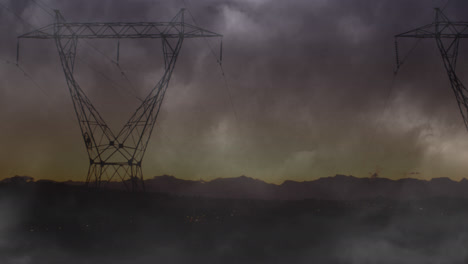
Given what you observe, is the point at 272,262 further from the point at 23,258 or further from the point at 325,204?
the point at 325,204

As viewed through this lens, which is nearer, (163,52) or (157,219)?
(163,52)

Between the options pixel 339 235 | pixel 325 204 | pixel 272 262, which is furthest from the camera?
pixel 325 204

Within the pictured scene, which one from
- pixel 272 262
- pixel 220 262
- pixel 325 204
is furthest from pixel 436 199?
pixel 220 262

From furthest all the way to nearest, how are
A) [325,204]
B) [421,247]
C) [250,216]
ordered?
[325,204] → [250,216] → [421,247]

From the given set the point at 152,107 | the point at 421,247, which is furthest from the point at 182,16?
the point at 421,247

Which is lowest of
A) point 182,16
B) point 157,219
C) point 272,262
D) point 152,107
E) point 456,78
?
point 272,262

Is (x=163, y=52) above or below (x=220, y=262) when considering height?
above
